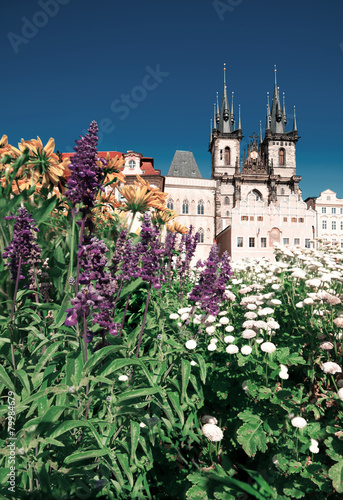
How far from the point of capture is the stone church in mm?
33750

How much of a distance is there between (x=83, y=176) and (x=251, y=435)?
2.07m

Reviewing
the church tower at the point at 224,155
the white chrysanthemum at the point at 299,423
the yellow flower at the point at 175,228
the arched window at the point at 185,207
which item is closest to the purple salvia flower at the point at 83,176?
the white chrysanthemum at the point at 299,423

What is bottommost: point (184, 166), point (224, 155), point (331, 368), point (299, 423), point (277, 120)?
point (299, 423)

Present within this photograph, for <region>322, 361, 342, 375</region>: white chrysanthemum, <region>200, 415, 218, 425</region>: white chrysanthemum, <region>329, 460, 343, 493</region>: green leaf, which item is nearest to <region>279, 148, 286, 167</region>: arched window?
<region>322, 361, 342, 375</region>: white chrysanthemum

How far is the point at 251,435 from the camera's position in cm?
205

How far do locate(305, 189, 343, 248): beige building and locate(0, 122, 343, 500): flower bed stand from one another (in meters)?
49.8

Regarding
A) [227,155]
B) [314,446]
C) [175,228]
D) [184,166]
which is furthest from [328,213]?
[314,446]

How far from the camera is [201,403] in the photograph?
7.61 ft

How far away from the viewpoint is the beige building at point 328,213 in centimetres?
4778

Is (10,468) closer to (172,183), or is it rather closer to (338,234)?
(172,183)

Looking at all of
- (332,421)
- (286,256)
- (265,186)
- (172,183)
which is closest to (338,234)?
(265,186)

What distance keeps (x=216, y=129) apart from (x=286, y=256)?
5851 centimetres

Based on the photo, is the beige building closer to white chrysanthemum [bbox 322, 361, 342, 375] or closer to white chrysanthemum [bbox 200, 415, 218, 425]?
white chrysanthemum [bbox 322, 361, 342, 375]

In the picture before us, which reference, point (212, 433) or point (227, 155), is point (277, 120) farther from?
point (212, 433)
